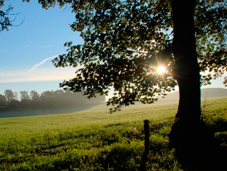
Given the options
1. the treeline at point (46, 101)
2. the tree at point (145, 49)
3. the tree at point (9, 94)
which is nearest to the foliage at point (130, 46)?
the tree at point (145, 49)

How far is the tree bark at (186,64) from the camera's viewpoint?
305 inches

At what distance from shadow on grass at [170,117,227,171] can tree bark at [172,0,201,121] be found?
570 millimetres

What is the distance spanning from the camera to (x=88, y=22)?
412 inches

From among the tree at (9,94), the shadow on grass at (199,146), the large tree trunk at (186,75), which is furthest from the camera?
the tree at (9,94)

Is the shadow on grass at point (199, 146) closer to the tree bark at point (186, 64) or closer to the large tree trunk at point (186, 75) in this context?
the large tree trunk at point (186, 75)

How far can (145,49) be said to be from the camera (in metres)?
11.8

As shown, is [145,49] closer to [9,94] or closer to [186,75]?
[186,75]

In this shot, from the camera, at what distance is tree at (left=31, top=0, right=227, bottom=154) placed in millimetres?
8023

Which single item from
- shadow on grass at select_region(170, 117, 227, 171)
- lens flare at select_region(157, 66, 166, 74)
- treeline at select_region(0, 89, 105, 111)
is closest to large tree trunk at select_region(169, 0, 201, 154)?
shadow on grass at select_region(170, 117, 227, 171)

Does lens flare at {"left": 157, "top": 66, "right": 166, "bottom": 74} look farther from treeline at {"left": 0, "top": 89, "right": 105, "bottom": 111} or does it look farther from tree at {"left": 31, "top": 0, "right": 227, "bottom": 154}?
Result: treeline at {"left": 0, "top": 89, "right": 105, "bottom": 111}

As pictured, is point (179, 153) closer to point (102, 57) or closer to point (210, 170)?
point (210, 170)

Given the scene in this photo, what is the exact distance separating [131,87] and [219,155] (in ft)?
19.3

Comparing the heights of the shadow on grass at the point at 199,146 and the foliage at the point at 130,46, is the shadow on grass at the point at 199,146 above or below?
below

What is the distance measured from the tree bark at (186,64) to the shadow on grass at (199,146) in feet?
1.87
